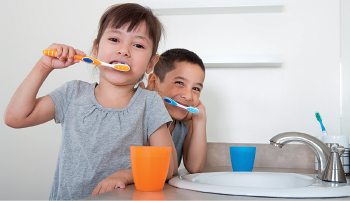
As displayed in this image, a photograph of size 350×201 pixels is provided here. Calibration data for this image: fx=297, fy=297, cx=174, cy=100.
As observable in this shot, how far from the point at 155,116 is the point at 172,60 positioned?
0.44 meters

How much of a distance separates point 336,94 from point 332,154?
2.11 ft

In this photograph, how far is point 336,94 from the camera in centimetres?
129

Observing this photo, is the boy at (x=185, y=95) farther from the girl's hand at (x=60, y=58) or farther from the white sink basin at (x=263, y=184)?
the girl's hand at (x=60, y=58)

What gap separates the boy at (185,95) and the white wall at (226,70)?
0.56 feet

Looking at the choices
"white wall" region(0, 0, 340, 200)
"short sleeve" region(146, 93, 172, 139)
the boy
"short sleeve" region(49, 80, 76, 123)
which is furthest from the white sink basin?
"white wall" region(0, 0, 340, 200)

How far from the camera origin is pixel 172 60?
49.2 inches

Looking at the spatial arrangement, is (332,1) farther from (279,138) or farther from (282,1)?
(279,138)

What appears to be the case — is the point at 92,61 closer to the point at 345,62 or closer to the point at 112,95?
the point at 112,95

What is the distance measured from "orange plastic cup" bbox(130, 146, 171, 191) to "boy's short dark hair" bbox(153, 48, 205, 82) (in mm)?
690

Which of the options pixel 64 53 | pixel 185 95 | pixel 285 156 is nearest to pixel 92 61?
pixel 64 53

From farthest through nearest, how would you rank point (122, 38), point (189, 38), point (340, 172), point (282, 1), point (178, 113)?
point (189, 38), point (282, 1), point (178, 113), point (122, 38), point (340, 172)

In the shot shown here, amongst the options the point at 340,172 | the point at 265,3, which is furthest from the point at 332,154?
the point at 265,3

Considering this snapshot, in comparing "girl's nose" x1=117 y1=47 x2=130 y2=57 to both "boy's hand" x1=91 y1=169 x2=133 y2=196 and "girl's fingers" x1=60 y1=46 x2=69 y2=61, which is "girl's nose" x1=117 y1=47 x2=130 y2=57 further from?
"boy's hand" x1=91 y1=169 x2=133 y2=196

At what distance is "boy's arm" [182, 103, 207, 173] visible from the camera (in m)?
1.12
